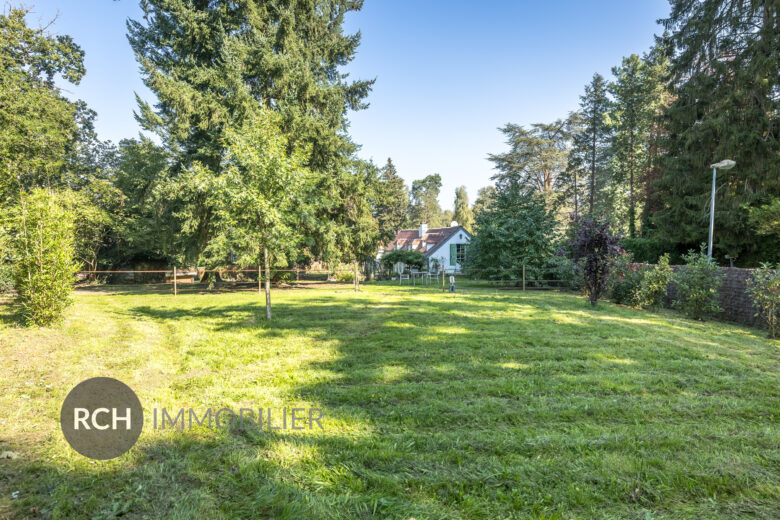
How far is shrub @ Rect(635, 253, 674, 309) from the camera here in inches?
415

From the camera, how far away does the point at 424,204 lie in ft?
211

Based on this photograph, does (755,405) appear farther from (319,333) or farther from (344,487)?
(319,333)

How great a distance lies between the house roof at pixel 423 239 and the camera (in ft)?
109

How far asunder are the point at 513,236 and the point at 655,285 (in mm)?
7453

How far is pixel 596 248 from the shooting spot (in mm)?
10266

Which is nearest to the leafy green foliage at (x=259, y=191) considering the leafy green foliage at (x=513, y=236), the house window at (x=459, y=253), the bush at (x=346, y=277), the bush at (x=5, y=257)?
the bush at (x=5, y=257)

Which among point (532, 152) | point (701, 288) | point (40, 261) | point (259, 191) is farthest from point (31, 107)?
point (532, 152)

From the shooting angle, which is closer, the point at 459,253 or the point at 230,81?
the point at 230,81

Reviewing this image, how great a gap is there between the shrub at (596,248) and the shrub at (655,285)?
Answer: 153 centimetres

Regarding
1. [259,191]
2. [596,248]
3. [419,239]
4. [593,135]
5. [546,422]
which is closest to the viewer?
[546,422]

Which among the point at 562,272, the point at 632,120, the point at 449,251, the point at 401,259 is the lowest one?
the point at 562,272

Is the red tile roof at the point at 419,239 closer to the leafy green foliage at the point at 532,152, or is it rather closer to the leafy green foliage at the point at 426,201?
the leafy green foliage at the point at 532,152

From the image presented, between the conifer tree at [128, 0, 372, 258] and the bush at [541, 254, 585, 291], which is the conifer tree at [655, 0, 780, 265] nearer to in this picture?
the bush at [541, 254, 585, 291]

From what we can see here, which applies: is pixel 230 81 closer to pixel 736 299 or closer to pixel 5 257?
pixel 5 257
